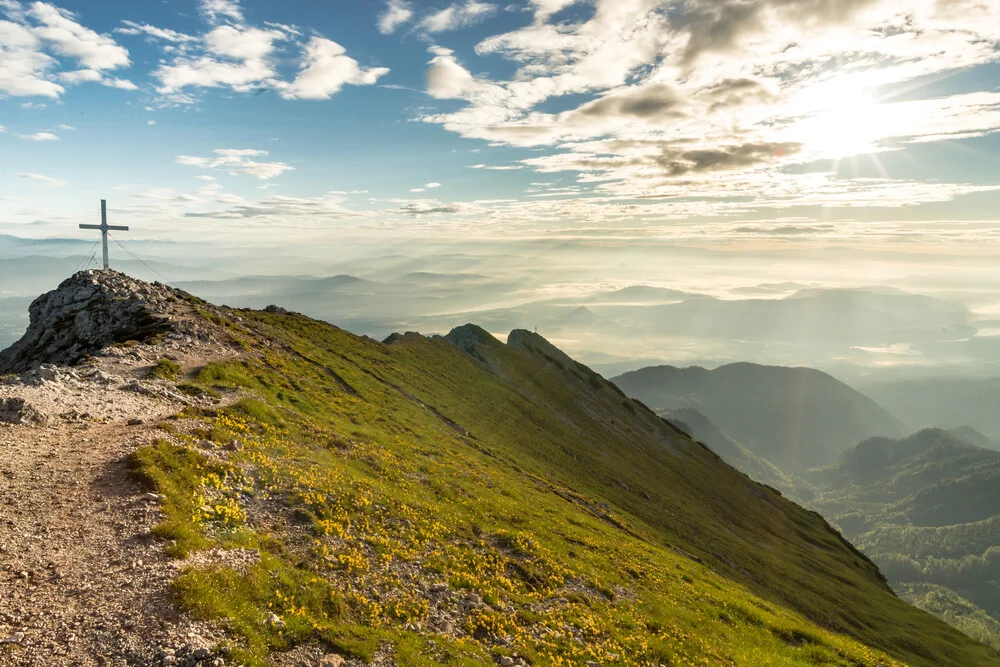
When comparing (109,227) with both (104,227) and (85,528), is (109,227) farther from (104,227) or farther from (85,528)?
(85,528)

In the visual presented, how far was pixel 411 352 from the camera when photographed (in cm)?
9656

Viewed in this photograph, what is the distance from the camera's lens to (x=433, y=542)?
1040 inches

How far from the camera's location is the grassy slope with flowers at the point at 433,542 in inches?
715

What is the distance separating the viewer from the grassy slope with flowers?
18172 millimetres

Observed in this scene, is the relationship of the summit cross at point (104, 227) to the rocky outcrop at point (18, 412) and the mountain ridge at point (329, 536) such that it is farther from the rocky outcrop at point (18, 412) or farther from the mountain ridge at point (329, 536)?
the rocky outcrop at point (18, 412)

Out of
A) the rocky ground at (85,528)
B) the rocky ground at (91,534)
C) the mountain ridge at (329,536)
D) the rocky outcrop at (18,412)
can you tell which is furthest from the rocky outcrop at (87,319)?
the rocky outcrop at (18,412)

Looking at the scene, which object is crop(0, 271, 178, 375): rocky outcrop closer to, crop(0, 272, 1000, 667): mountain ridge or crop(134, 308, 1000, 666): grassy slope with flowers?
crop(0, 272, 1000, 667): mountain ridge

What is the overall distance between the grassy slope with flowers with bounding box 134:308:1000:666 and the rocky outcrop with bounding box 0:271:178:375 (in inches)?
348

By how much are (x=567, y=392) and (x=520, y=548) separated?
100302 millimetres

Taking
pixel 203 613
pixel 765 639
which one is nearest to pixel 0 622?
pixel 203 613

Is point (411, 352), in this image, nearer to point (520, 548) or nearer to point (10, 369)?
point (10, 369)

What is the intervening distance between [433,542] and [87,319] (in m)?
46.8

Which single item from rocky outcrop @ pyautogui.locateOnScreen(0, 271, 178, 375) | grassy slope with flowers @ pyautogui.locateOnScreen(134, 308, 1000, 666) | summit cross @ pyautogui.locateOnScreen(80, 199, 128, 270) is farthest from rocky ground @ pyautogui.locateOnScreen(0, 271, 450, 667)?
summit cross @ pyautogui.locateOnScreen(80, 199, 128, 270)

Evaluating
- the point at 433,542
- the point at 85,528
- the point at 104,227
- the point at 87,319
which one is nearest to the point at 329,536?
the point at 433,542
